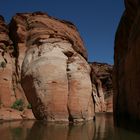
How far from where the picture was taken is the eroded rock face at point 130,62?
66.2 ft

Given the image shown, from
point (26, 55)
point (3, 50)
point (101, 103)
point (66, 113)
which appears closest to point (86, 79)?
point (66, 113)

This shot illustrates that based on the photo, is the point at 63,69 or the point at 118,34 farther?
the point at 118,34

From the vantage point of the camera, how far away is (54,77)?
23.3 m

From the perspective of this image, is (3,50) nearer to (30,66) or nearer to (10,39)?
Result: (10,39)

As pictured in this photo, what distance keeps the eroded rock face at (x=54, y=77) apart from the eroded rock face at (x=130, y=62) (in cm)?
331

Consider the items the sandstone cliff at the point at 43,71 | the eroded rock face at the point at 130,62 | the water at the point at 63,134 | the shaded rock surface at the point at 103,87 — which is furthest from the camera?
the shaded rock surface at the point at 103,87

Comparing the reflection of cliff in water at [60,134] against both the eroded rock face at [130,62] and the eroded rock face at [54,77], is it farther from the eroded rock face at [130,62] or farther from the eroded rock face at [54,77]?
the eroded rock face at [130,62]

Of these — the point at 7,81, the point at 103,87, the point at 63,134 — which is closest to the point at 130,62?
the point at 63,134

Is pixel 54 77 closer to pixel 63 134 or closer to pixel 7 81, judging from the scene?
pixel 7 81

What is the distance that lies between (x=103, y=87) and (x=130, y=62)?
138ft

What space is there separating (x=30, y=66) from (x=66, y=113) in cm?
569

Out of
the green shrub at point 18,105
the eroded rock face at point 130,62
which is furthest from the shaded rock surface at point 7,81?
the eroded rock face at point 130,62

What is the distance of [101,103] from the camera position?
58.4 m

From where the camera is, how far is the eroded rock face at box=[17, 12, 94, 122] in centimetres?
2225
